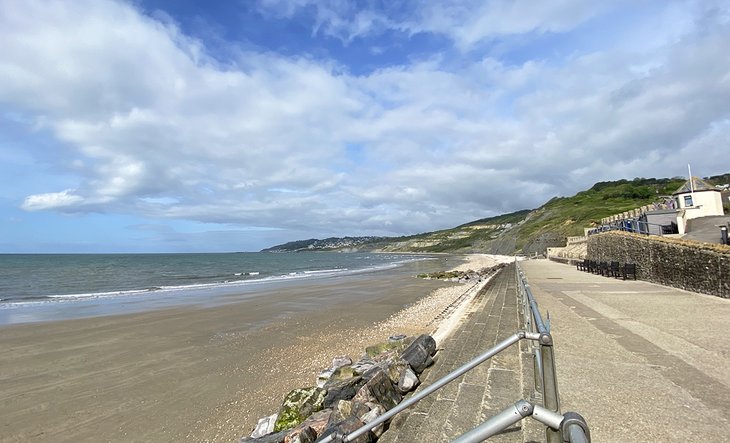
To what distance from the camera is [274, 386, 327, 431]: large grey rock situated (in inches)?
210

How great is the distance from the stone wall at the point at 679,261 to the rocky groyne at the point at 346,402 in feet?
31.9

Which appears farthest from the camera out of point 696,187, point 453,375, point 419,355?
point 696,187

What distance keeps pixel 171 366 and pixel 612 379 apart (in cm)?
903

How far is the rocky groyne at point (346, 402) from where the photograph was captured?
14.3 feet

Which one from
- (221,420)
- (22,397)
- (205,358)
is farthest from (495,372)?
(22,397)

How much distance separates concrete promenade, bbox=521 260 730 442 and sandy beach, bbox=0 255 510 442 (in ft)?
15.2

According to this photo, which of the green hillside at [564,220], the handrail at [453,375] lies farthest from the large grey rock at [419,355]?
the green hillside at [564,220]

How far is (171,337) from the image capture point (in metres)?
12.0

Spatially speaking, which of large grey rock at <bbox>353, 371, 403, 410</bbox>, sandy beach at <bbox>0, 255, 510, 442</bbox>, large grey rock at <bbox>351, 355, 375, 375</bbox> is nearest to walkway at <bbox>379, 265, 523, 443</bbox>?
large grey rock at <bbox>353, 371, 403, 410</bbox>

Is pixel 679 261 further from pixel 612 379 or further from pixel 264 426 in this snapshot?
pixel 264 426

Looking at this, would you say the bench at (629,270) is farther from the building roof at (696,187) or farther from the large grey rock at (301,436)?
the large grey rock at (301,436)

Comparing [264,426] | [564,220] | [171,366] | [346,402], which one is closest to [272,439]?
[264,426]

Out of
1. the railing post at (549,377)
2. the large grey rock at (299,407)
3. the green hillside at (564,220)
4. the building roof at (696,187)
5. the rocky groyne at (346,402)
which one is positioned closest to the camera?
the railing post at (549,377)

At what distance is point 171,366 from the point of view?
8.94 m
